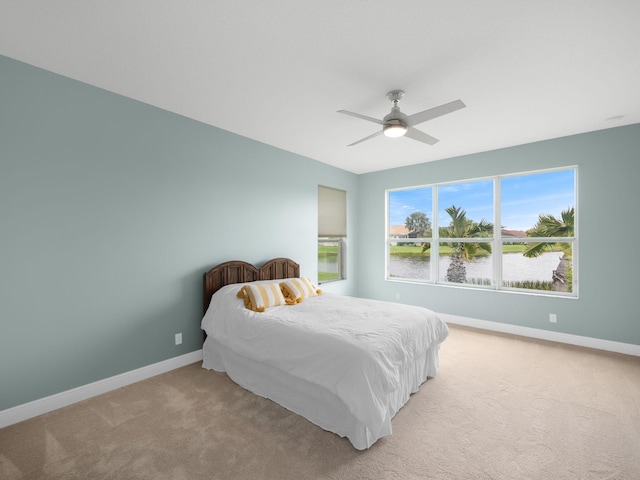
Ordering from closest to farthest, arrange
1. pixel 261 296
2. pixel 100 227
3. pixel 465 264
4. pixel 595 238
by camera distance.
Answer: pixel 100 227, pixel 261 296, pixel 595 238, pixel 465 264

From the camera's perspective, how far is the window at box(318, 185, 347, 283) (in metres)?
5.14

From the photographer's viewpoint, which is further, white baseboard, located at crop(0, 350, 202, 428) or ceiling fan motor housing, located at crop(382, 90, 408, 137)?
ceiling fan motor housing, located at crop(382, 90, 408, 137)

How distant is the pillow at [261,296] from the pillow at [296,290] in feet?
0.50

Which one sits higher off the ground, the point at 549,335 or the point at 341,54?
the point at 341,54

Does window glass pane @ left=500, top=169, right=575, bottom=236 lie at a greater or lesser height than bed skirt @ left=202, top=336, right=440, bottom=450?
greater

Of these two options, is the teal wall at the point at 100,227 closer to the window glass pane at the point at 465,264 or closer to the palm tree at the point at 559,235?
the window glass pane at the point at 465,264

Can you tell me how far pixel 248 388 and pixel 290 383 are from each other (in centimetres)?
61

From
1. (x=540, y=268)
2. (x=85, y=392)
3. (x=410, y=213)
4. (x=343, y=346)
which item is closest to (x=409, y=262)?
(x=410, y=213)

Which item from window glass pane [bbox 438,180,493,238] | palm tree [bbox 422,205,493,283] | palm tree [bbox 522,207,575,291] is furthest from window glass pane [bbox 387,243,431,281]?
palm tree [bbox 522,207,575,291]

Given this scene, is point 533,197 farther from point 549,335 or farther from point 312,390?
point 312,390

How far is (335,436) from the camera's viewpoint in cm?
208

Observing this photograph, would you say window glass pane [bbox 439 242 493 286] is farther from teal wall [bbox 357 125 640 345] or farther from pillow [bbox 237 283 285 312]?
pillow [bbox 237 283 285 312]

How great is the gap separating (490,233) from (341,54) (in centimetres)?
376

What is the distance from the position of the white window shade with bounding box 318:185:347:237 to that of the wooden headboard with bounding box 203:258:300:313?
1043 millimetres
